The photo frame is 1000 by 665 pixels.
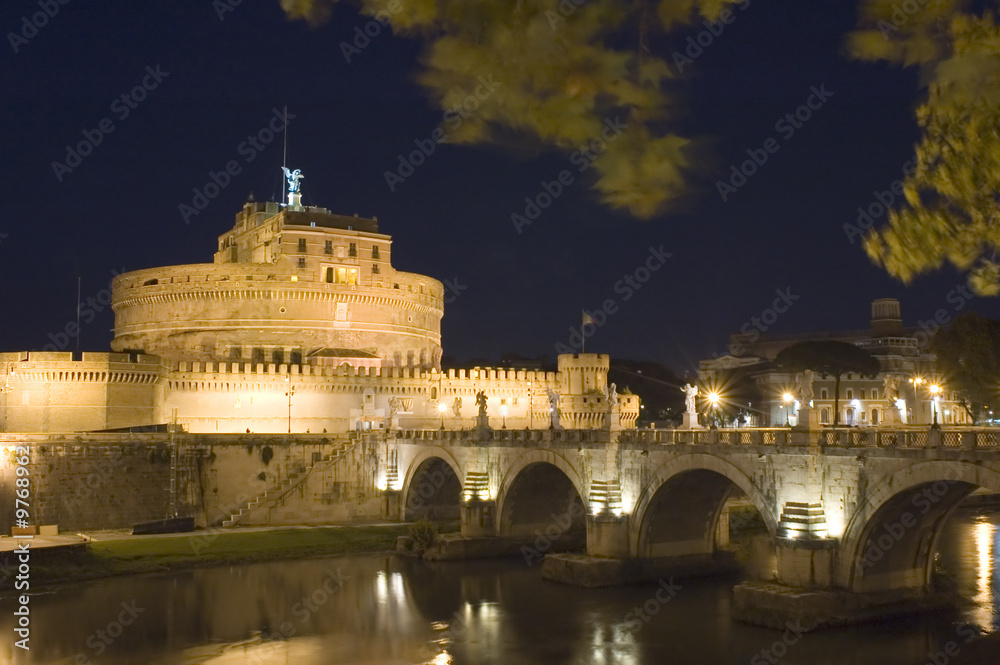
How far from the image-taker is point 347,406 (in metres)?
59.5

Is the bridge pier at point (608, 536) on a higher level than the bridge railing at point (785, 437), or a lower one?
lower

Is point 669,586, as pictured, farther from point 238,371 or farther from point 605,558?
point 238,371

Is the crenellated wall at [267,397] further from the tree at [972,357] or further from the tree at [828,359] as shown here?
Answer: the tree at [828,359]

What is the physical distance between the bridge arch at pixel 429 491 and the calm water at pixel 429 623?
416 inches

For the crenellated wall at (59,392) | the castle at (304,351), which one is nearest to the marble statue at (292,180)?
the castle at (304,351)

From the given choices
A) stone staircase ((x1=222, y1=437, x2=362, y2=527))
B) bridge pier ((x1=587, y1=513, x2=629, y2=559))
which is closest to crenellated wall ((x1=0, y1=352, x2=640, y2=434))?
stone staircase ((x1=222, y1=437, x2=362, y2=527))

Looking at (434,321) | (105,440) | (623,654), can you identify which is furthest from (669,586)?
(434,321)

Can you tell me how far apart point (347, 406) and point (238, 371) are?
22.8ft

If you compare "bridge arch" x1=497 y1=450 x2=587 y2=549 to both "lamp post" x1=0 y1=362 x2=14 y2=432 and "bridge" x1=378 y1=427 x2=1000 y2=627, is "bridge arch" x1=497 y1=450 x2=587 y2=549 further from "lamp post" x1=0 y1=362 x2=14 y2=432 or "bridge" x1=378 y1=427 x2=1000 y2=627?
"lamp post" x1=0 y1=362 x2=14 y2=432

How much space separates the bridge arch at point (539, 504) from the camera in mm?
39897

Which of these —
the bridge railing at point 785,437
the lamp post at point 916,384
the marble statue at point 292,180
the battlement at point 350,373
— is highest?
the marble statue at point 292,180

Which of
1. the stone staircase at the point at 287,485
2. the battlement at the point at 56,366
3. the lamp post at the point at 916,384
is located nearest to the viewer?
the lamp post at the point at 916,384

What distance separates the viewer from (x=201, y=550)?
3925cm

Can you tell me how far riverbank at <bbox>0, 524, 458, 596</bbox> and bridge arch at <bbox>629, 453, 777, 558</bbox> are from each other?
46.5 ft
